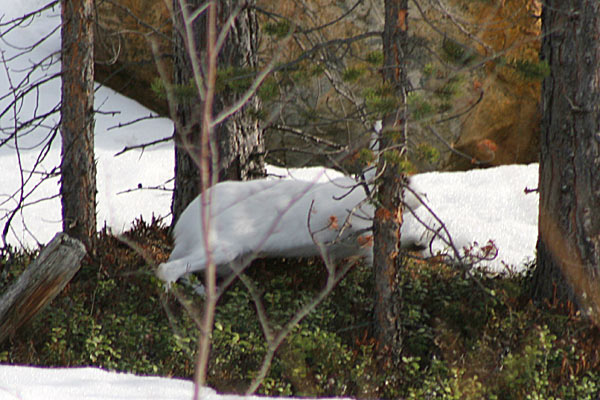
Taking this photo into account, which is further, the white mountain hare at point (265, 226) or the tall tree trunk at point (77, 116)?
the tall tree trunk at point (77, 116)

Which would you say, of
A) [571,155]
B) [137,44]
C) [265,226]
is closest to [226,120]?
[265,226]

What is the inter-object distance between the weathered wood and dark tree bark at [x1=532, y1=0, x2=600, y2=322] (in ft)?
12.0

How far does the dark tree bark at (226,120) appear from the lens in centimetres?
655

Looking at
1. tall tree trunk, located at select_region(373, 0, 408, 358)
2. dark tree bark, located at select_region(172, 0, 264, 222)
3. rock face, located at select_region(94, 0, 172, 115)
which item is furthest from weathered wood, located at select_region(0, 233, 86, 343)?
rock face, located at select_region(94, 0, 172, 115)

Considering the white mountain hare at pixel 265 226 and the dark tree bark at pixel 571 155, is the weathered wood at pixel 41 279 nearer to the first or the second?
the white mountain hare at pixel 265 226

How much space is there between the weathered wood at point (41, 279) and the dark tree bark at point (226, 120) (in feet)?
5.91

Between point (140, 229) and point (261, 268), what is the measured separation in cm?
170

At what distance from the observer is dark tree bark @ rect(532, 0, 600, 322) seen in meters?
5.31

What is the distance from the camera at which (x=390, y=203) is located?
193 inches

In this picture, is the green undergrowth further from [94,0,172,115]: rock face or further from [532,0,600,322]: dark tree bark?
[94,0,172,115]: rock face

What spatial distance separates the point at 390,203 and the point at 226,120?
7.57 ft

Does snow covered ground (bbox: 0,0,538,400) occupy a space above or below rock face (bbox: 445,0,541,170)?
below

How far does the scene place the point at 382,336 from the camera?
5258mm

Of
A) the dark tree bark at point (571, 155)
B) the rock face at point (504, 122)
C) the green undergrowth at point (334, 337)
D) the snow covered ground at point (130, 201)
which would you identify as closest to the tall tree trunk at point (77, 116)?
the snow covered ground at point (130, 201)
